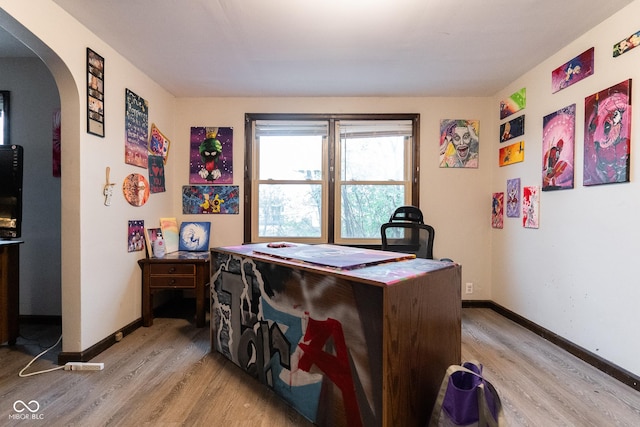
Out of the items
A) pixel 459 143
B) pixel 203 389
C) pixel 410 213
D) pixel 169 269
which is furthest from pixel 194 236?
pixel 459 143

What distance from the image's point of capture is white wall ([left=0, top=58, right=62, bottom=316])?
8.89 feet

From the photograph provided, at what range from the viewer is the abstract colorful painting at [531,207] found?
2676 mm

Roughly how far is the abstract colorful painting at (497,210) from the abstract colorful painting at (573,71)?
46.0 inches

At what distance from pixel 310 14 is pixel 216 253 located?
71.4 inches

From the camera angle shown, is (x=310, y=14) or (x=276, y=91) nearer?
(x=310, y=14)

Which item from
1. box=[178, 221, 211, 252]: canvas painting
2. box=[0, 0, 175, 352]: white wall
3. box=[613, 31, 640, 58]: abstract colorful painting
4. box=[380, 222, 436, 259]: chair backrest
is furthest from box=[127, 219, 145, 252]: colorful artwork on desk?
box=[613, 31, 640, 58]: abstract colorful painting

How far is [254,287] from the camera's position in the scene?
1.82 meters

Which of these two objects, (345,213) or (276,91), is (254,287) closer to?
(345,213)

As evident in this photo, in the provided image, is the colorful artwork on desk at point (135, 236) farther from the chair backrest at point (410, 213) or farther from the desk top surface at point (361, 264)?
the chair backrest at point (410, 213)

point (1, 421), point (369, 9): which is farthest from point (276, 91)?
point (1, 421)

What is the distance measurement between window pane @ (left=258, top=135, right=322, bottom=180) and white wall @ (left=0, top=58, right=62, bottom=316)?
2.01 metres

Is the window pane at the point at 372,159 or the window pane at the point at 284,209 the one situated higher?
the window pane at the point at 372,159

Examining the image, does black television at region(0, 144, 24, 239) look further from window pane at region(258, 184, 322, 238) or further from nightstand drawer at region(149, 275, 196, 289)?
window pane at region(258, 184, 322, 238)

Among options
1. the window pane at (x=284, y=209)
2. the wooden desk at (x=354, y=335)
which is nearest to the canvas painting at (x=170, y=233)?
the window pane at (x=284, y=209)
